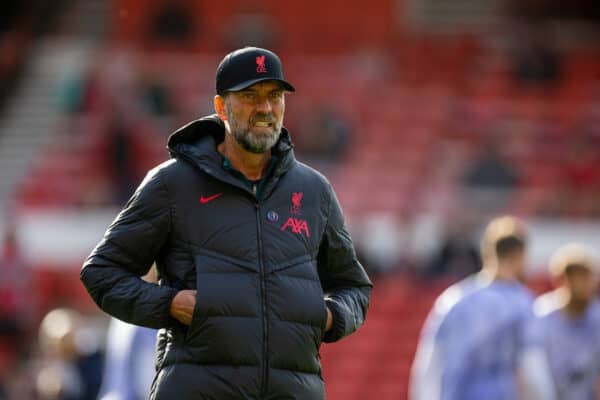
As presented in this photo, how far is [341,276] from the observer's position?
19.6ft

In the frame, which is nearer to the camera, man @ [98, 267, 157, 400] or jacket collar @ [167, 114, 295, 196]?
jacket collar @ [167, 114, 295, 196]

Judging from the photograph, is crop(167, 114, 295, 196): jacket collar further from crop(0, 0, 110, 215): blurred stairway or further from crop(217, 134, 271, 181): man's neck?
crop(0, 0, 110, 215): blurred stairway

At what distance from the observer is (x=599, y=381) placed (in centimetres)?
1059

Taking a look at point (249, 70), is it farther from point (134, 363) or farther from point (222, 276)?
point (134, 363)

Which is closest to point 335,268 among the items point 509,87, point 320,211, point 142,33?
point 320,211

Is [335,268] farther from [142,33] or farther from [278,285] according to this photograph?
[142,33]

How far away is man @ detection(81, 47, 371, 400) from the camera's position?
5.51 m

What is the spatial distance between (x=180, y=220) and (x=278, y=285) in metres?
0.41

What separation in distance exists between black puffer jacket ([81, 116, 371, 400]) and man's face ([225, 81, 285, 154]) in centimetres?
15

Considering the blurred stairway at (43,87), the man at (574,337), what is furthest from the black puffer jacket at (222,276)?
the blurred stairway at (43,87)

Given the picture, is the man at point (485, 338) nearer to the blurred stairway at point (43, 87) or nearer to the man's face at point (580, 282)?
the man's face at point (580, 282)

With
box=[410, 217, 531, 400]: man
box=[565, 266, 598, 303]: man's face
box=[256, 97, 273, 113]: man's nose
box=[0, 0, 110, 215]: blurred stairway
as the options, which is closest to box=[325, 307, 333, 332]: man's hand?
box=[256, 97, 273, 113]: man's nose

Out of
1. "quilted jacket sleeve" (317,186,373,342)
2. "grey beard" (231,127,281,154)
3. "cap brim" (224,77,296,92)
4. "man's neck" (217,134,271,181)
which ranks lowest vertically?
"quilted jacket sleeve" (317,186,373,342)

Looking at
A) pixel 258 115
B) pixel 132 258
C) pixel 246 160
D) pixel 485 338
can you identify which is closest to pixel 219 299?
pixel 132 258
